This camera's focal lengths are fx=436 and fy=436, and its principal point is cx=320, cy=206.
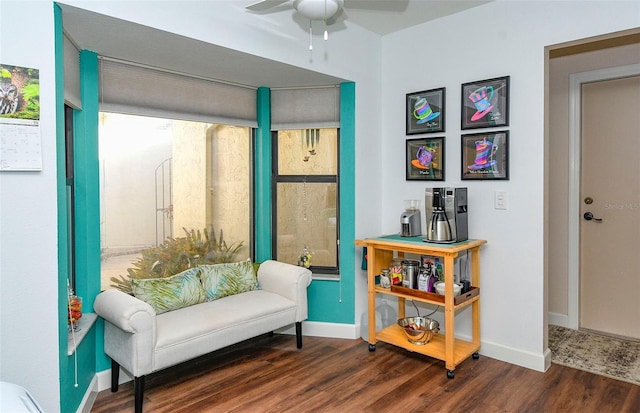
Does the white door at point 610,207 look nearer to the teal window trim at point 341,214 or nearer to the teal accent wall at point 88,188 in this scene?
the teal window trim at point 341,214

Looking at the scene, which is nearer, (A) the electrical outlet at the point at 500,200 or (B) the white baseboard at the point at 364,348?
(B) the white baseboard at the point at 364,348

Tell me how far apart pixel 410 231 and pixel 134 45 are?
224 cm

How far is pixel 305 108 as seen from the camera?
11.9 ft

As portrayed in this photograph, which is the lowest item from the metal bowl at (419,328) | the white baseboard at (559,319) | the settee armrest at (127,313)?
the white baseboard at (559,319)

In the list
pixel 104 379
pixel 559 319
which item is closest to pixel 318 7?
pixel 104 379

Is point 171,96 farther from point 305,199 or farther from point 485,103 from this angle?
point 485,103

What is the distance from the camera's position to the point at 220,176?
3.50m

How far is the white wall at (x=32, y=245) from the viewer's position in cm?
192

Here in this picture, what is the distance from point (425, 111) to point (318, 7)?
1.41 meters

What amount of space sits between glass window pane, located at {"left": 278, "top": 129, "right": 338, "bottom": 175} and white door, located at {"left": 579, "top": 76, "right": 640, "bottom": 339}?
206 centimetres

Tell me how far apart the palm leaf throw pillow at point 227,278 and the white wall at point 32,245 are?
47.8 inches

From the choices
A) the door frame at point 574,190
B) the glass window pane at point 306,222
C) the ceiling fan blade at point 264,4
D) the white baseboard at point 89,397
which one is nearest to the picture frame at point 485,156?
the door frame at point 574,190

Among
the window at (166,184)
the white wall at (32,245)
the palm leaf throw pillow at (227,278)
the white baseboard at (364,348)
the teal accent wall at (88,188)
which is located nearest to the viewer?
the white wall at (32,245)

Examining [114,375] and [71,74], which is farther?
[114,375]
